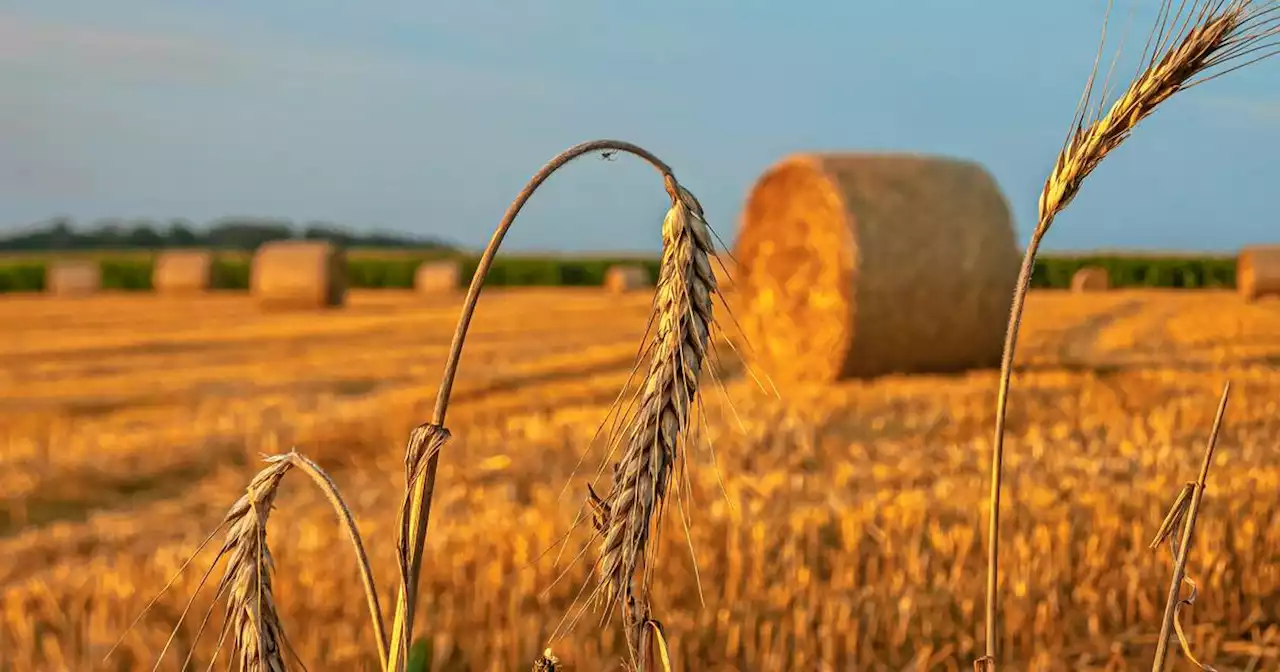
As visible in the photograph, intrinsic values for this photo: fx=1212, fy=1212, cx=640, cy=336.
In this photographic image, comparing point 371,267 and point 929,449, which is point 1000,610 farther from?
point 371,267

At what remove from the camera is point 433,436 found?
4.29ft

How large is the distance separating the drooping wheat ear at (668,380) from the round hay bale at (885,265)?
8934 millimetres

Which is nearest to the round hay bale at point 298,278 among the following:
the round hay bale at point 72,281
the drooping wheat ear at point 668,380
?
the round hay bale at point 72,281

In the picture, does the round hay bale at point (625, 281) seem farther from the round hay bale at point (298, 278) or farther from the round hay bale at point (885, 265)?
the round hay bale at point (885, 265)

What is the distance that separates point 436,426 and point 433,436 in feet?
0.10

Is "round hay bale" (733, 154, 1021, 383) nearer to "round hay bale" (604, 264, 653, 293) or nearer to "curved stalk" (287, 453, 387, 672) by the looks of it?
"curved stalk" (287, 453, 387, 672)

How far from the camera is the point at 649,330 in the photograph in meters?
1.30

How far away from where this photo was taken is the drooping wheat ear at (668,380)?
123 cm

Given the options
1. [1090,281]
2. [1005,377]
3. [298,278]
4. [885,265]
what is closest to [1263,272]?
[1090,281]

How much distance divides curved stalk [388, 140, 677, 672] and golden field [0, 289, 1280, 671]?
0.50 ft

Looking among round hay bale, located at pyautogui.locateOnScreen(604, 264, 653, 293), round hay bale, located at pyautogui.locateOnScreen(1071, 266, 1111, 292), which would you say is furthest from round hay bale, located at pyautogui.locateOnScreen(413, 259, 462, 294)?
round hay bale, located at pyautogui.locateOnScreen(1071, 266, 1111, 292)

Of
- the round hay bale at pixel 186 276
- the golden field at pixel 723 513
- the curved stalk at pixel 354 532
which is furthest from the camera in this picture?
the round hay bale at pixel 186 276

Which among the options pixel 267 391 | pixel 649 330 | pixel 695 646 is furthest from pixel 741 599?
pixel 267 391

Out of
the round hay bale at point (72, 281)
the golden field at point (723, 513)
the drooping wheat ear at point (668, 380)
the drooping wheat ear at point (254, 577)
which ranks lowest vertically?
the round hay bale at point (72, 281)
